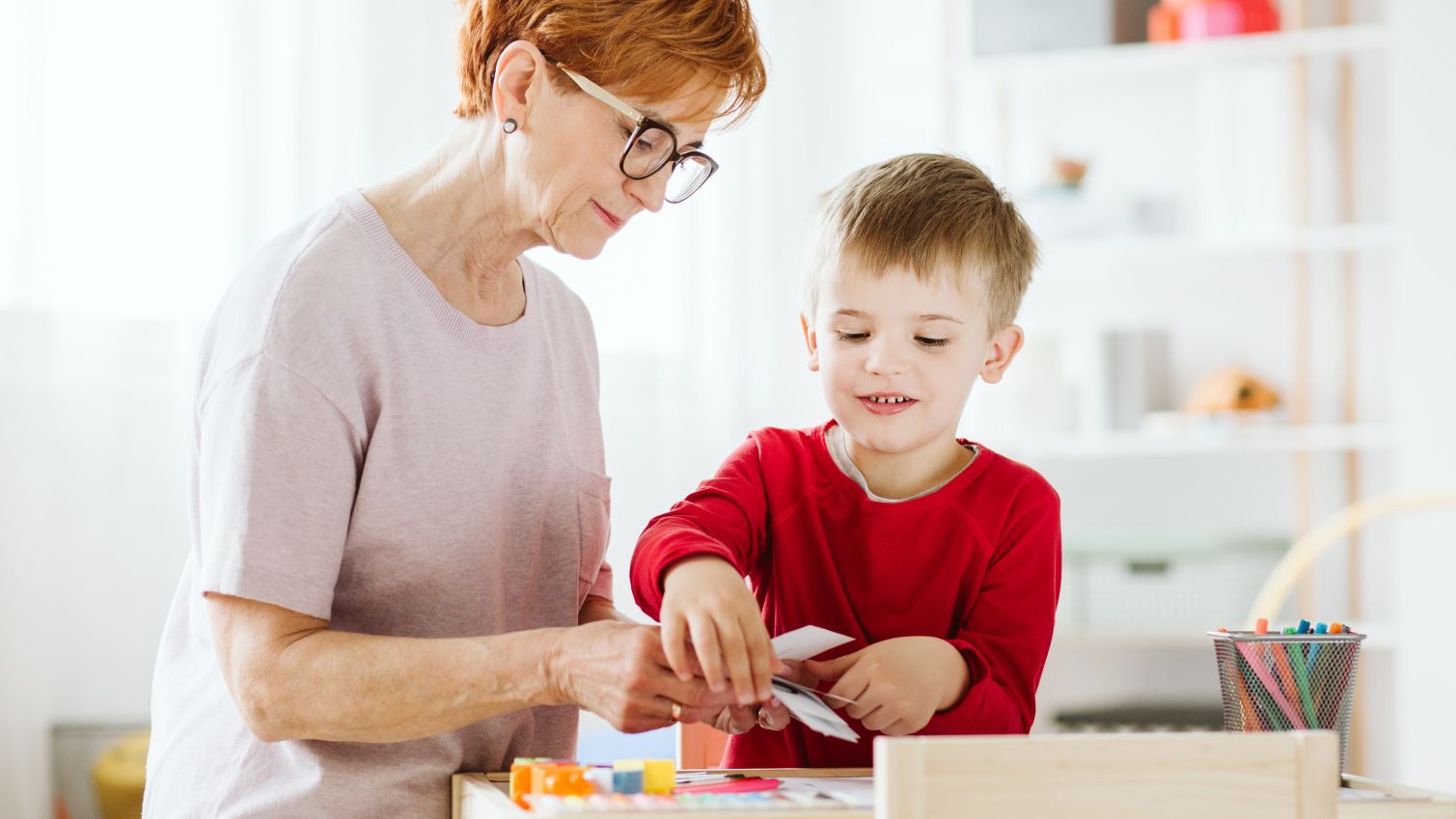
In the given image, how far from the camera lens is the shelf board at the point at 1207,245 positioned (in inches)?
126

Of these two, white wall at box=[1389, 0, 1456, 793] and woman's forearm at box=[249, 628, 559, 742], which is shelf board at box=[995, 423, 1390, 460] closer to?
white wall at box=[1389, 0, 1456, 793]

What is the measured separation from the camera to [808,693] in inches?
41.9

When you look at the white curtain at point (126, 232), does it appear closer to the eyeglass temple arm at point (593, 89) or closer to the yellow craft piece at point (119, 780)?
the yellow craft piece at point (119, 780)

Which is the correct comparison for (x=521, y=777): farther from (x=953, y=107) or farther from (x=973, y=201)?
(x=953, y=107)

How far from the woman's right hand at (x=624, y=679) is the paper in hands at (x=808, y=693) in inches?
2.0

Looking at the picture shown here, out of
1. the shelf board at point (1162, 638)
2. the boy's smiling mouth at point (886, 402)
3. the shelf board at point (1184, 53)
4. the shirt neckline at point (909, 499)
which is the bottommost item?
the shelf board at point (1162, 638)

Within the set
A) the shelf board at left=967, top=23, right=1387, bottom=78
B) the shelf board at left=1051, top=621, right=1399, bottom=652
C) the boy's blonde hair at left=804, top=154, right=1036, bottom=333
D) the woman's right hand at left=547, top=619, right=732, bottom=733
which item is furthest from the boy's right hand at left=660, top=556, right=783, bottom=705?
the shelf board at left=967, top=23, right=1387, bottom=78

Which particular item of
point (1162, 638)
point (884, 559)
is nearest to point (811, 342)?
point (884, 559)

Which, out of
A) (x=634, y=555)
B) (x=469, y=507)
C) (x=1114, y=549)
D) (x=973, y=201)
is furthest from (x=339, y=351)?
(x=1114, y=549)

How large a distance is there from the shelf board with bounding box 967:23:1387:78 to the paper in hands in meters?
2.52

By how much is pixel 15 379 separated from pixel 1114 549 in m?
2.27

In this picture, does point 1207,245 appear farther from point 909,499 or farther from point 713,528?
point 713,528

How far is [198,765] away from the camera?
3.83ft

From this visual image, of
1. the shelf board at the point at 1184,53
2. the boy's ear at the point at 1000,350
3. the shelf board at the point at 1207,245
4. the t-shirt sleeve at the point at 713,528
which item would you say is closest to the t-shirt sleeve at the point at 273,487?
the t-shirt sleeve at the point at 713,528
